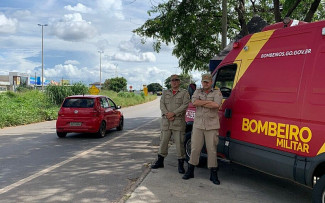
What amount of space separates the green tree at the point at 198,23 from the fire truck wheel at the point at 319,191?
8481mm

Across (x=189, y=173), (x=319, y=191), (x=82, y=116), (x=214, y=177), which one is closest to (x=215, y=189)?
(x=214, y=177)

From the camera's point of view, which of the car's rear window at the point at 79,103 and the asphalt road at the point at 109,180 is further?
the car's rear window at the point at 79,103

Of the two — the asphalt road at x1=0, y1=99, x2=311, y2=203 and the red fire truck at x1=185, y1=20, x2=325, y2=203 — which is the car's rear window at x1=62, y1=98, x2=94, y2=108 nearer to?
the asphalt road at x1=0, y1=99, x2=311, y2=203

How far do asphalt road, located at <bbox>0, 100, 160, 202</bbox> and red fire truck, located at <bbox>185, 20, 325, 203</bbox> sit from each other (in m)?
2.15

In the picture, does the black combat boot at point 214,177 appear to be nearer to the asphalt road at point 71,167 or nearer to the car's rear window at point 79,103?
the asphalt road at point 71,167

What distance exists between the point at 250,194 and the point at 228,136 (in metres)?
1.04

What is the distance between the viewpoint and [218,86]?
21.0 ft

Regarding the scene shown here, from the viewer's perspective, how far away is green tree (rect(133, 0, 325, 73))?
1295 centimetres

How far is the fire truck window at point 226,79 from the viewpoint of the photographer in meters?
5.87

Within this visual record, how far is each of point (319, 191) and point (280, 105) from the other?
1.25 meters

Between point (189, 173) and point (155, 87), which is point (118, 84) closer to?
point (155, 87)

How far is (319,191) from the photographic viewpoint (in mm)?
3965

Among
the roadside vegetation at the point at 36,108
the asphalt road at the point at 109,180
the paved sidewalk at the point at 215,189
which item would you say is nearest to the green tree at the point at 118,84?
the roadside vegetation at the point at 36,108

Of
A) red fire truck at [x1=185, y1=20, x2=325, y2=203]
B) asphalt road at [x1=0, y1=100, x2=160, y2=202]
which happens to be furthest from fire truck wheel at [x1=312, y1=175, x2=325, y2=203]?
asphalt road at [x1=0, y1=100, x2=160, y2=202]
